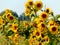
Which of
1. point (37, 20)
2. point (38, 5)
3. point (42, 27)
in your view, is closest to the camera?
point (42, 27)

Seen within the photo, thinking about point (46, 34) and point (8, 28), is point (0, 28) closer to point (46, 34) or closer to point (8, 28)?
point (8, 28)

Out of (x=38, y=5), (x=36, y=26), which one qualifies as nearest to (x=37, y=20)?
(x=36, y=26)

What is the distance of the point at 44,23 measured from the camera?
2.39 metres

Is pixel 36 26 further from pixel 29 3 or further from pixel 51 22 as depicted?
pixel 29 3

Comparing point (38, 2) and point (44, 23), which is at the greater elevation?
point (38, 2)

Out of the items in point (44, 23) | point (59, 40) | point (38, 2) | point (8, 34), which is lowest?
point (8, 34)

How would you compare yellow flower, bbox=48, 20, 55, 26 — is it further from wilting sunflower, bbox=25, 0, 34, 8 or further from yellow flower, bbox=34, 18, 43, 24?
wilting sunflower, bbox=25, 0, 34, 8

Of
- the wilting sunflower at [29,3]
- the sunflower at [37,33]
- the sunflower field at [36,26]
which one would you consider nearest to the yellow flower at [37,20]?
the sunflower field at [36,26]

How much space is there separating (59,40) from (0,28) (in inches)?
34.6

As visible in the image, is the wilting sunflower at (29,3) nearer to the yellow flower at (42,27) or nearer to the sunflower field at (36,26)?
the sunflower field at (36,26)

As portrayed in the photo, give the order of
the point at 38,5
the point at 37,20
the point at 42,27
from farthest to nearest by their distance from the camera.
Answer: the point at 38,5
the point at 37,20
the point at 42,27

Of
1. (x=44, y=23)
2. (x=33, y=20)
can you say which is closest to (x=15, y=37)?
(x=33, y=20)

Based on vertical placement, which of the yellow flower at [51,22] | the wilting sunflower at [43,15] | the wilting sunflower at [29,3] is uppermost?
the wilting sunflower at [29,3]

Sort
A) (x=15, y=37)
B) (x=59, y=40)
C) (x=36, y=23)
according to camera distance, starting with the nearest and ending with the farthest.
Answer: (x=59, y=40), (x=36, y=23), (x=15, y=37)
